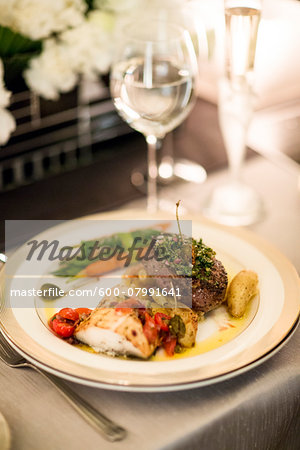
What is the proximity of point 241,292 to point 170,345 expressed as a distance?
0.53ft

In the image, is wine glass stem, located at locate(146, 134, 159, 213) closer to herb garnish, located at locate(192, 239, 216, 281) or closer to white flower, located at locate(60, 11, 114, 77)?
white flower, located at locate(60, 11, 114, 77)

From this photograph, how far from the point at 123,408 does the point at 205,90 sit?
119cm

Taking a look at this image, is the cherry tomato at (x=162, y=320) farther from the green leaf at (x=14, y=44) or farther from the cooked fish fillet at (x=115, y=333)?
the green leaf at (x=14, y=44)

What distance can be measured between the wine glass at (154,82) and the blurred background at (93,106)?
134mm

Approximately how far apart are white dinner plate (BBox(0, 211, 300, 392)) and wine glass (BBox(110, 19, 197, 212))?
27 centimetres

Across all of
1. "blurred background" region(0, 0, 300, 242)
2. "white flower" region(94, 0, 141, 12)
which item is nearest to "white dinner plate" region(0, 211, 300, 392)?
"blurred background" region(0, 0, 300, 242)

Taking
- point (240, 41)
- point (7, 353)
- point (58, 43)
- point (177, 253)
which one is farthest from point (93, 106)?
point (7, 353)

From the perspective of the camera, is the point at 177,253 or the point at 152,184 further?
the point at 152,184

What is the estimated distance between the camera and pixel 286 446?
94 centimetres

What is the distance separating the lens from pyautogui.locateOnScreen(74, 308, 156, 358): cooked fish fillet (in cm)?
82

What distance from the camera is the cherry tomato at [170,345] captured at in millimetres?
845

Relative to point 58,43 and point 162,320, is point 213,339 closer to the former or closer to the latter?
point 162,320

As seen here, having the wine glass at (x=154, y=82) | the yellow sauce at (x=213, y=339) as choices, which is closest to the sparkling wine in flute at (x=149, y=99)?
the wine glass at (x=154, y=82)

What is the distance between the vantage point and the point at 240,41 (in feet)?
3.90
